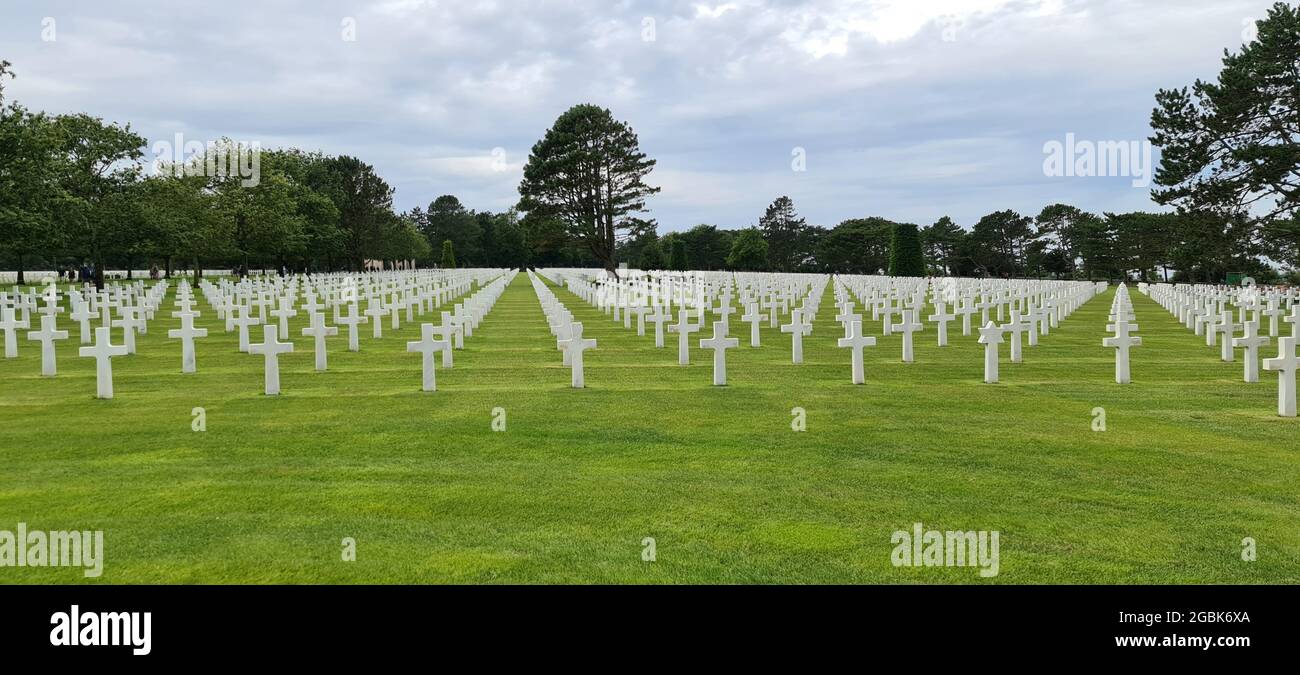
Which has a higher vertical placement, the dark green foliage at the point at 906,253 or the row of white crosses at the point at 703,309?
the dark green foliage at the point at 906,253

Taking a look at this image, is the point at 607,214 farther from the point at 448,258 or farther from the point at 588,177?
the point at 448,258

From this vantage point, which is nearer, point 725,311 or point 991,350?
point 991,350

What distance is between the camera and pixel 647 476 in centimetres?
660

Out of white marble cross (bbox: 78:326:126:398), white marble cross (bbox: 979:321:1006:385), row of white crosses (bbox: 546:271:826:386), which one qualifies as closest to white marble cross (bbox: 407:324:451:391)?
white marble cross (bbox: 78:326:126:398)

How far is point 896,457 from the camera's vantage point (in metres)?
7.26

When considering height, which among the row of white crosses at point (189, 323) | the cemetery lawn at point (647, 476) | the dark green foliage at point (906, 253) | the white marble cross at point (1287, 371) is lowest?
the cemetery lawn at point (647, 476)

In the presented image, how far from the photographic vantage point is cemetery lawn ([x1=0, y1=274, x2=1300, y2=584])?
15.4 ft

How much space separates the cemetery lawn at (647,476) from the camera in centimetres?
468

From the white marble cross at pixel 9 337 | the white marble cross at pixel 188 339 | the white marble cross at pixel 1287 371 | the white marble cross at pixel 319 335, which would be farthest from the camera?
the white marble cross at pixel 9 337

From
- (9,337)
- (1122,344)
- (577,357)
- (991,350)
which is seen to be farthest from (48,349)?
(1122,344)

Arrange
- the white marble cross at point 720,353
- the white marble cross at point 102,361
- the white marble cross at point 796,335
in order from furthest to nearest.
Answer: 1. the white marble cross at point 796,335
2. the white marble cross at point 720,353
3. the white marble cross at point 102,361

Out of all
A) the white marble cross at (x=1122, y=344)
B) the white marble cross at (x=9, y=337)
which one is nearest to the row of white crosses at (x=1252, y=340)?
the white marble cross at (x=1122, y=344)

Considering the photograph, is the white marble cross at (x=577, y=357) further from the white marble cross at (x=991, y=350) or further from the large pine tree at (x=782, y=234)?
the large pine tree at (x=782, y=234)

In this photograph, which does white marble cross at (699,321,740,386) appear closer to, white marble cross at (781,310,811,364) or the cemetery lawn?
the cemetery lawn
